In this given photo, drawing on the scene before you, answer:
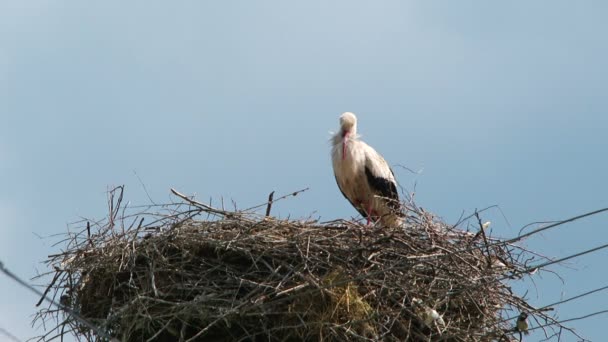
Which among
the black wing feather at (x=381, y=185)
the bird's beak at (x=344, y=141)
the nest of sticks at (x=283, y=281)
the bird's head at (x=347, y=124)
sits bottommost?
the nest of sticks at (x=283, y=281)

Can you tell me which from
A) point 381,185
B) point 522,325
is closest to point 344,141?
point 381,185

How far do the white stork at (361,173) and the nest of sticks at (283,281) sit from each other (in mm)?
1671

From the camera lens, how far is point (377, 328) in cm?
665

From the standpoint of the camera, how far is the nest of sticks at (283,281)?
261 inches

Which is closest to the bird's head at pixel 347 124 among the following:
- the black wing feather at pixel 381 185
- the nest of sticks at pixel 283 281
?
the black wing feather at pixel 381 185

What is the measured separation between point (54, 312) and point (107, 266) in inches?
17.1

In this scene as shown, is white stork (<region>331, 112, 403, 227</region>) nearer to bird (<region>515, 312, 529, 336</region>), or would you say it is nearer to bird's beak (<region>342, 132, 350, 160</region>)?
bird's beak (<region>342, 132, 350, 160</region>)

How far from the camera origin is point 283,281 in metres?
6.63

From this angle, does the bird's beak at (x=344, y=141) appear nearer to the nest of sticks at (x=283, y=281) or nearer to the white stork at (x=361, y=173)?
the white stork at (x=361, y=173)

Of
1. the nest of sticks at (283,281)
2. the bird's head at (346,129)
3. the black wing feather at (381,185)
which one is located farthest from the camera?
the bird's head at (346,129)

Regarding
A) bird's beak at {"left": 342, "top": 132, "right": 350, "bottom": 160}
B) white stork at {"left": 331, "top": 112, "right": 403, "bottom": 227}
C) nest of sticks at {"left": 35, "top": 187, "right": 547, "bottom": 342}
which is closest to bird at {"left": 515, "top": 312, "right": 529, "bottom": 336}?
nest of sticks at {"left": 35, "top": 187, "right": 547, "bottom": 342}

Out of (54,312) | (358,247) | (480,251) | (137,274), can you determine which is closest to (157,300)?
(137,274)

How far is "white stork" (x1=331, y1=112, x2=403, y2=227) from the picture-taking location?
29.9 feet

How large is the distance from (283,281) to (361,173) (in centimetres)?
267
